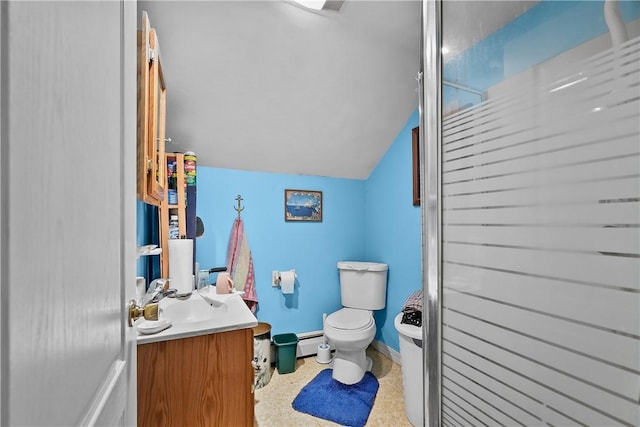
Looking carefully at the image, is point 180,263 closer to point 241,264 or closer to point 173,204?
point 173,204

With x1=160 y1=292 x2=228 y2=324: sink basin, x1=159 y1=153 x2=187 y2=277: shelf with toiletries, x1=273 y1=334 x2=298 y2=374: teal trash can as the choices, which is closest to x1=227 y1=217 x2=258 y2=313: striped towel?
x1=273 y1=334 x2=298 y2=374: teal trash can

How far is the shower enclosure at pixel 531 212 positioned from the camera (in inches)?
19.8

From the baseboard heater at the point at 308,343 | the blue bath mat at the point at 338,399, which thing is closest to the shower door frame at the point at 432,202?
the blue bath mat at the point at 338,399

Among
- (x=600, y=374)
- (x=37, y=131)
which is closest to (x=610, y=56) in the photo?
(x=600, y=374)

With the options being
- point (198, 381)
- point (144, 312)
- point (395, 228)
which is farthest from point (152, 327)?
point (395, 228)

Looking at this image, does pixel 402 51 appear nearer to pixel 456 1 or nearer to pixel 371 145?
pixel 371 145

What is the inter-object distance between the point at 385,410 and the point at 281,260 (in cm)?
133

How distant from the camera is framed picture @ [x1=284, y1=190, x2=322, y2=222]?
8.55 feet

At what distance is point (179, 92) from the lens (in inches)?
72.8

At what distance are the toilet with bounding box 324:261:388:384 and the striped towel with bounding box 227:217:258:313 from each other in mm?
641

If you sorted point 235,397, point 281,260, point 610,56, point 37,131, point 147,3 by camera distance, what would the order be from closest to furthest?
point 37,131
point 610,56
point 235,397
point 147,3
point 281,260

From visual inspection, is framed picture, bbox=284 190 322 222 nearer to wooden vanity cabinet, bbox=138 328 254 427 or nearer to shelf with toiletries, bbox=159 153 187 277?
shelf with toiletries, bbox=159 153 187 277

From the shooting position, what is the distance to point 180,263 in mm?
1648

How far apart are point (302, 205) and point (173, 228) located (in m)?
1.15
